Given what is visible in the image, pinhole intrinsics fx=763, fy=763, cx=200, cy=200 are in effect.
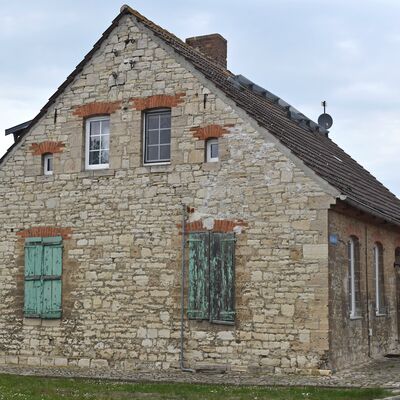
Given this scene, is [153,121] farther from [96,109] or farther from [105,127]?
[96,109]

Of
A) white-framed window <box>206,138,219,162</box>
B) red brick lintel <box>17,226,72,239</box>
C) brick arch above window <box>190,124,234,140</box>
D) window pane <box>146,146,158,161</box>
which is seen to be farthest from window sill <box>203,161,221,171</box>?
red brick lintel <box>17,226,72,239</box>

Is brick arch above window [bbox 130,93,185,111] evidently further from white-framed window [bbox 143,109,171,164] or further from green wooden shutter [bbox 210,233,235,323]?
→ green wooden shutter [bbox 210,233,235,323]

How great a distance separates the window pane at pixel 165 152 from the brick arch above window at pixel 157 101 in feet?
2.92

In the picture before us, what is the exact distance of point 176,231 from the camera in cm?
1609

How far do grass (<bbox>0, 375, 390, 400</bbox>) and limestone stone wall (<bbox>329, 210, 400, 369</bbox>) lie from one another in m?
2.51

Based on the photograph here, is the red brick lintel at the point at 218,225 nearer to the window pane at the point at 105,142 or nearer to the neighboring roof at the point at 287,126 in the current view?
the neighboring roof at the point at 287,126

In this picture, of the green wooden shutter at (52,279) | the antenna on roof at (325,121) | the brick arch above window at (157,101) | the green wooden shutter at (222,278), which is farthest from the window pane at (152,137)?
the antenna on roof at (325,121)

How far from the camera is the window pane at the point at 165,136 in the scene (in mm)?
16703

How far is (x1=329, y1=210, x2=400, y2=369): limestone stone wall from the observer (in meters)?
15.0

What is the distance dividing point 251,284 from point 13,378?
16.4 feet

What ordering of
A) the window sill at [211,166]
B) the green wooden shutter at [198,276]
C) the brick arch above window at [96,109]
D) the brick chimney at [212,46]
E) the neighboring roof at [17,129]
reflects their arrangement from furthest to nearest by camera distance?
the brick chimney at [212,46] → the neighboring roof at [17,129] → the brick arch above window at [96,109] → the window sill at [211,166] → the green wooden shutter at [198,276]

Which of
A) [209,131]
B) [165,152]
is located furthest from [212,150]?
[165,152]

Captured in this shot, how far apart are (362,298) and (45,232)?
23.9 ft

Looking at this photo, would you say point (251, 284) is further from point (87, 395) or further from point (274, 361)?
point (87, 395)
